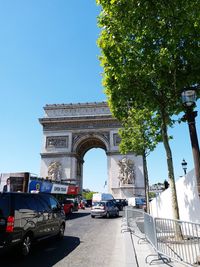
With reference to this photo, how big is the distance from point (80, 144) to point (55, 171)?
753cm

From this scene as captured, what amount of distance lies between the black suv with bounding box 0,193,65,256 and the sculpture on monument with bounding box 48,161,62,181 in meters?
38.7

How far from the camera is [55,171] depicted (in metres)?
48.7

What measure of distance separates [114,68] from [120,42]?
1081mm

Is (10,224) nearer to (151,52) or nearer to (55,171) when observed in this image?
(151,52)

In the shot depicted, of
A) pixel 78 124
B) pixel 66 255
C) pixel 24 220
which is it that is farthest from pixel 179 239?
pixel 78 124

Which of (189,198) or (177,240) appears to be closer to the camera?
(177,240)

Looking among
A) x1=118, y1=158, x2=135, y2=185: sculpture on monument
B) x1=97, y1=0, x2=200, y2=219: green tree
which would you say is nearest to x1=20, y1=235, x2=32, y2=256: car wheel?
x1=97, y1=0, x2=200, y2=219: green tree

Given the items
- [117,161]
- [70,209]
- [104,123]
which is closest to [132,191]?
[117,161]

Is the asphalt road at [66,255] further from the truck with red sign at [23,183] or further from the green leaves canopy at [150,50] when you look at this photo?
the truck with red sign at [23,183]

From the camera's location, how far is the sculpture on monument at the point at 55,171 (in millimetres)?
48406

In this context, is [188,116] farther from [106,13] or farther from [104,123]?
[104,123]

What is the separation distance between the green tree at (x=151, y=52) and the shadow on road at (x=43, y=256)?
4613mm

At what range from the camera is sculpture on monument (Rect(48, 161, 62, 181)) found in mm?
48406

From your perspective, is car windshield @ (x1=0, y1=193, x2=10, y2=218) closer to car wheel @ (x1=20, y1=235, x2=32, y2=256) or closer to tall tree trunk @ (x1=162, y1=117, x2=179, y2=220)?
car wheel @ (x1=20, y1=235, x2=32, y2=256)
